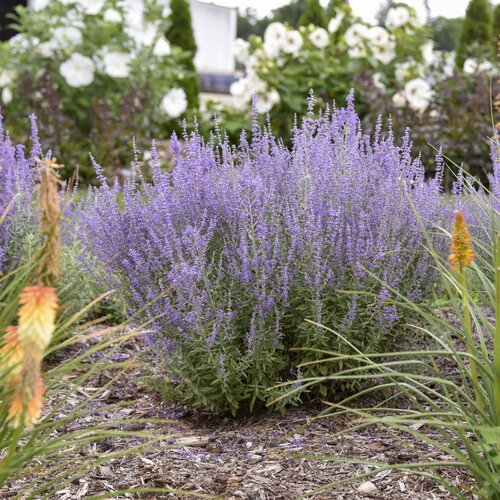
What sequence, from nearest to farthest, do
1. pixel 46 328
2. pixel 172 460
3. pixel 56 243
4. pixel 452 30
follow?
pixel 46 328, pixel 56 243, pixel 172 460, pixel 452 30

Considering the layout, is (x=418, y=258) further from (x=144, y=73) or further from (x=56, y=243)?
(x=144, y=73)

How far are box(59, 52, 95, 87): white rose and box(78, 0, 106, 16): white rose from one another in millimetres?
800

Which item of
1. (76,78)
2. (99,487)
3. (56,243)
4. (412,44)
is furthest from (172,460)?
(412,44)

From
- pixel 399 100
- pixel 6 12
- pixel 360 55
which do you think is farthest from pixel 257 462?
pixel 6 12

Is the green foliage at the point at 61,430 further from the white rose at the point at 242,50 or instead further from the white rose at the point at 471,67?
the white rose at the point at 471,67

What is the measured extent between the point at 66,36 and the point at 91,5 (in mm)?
562

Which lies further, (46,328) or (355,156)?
(355,156)

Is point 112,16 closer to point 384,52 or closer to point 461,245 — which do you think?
point 384,52

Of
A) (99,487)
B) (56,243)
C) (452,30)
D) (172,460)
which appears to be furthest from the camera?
(452,30)

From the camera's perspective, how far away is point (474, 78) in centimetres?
960

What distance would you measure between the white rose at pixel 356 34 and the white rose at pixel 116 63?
3.00 meters

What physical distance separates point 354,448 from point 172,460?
0.62 metres

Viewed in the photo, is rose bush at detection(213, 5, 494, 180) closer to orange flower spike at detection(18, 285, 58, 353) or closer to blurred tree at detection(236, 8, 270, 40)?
orange flower spike at detection(18, 285, 58, 353)

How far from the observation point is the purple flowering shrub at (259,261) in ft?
8.43
